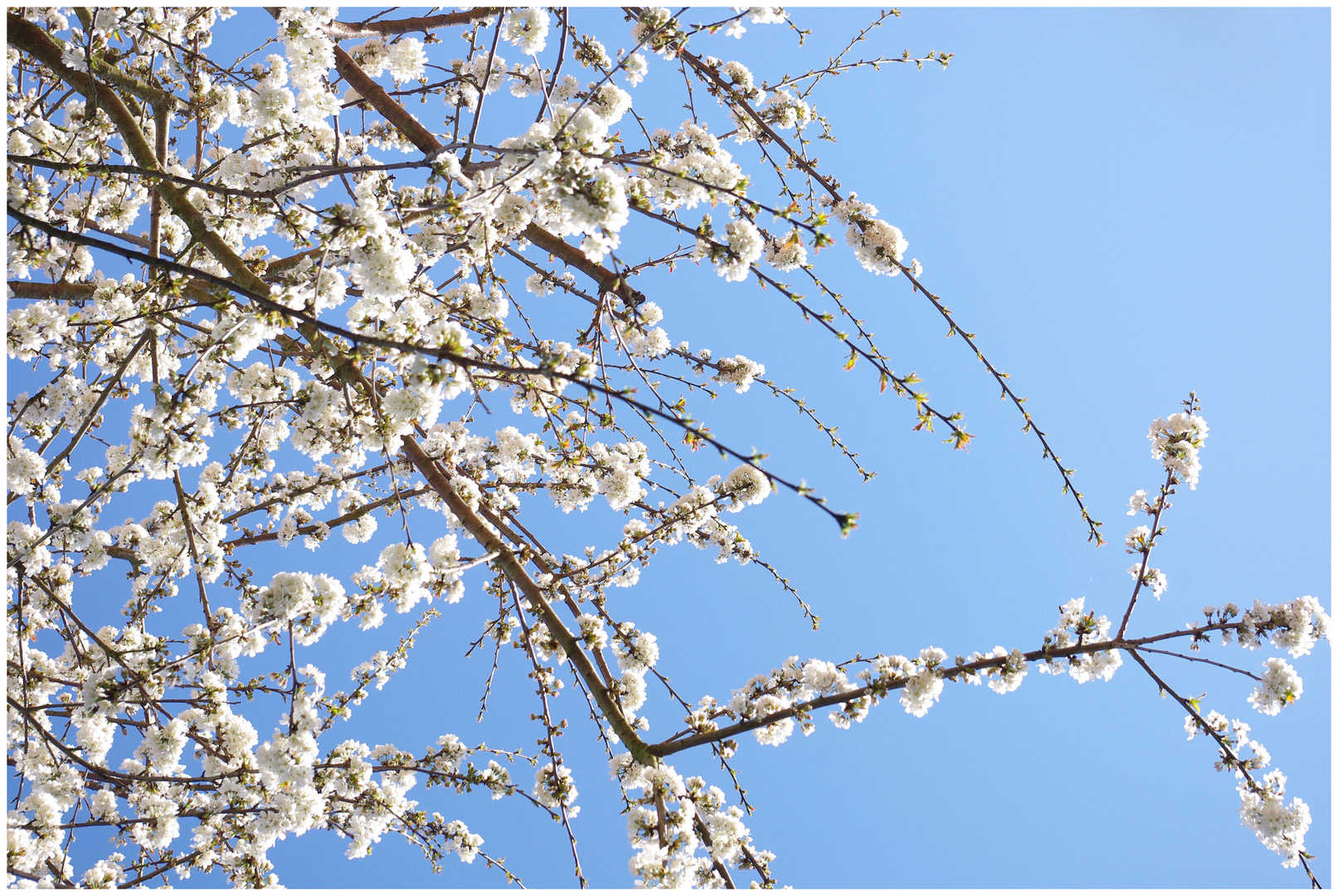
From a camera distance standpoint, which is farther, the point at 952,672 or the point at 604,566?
the point at 604,566

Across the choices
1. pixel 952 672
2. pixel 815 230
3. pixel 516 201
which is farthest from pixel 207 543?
pixel 952 672

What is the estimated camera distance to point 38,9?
4102mm

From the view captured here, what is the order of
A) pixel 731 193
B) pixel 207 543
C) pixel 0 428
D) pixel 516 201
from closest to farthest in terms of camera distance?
pixel 731 193 → pixel 516 201 → pixel 0 428 → pixel 207 543

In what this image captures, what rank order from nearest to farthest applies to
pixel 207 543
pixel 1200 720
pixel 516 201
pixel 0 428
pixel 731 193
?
pixel 731 193
pixel 1200 720
pixel 516 201
pixel 0 428
pixel 207 543

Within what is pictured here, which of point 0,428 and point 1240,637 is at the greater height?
point 0,428

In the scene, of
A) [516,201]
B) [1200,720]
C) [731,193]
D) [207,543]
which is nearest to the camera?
[731,193]

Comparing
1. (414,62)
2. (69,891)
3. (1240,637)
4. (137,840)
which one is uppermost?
(414,62)

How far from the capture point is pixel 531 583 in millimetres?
3377

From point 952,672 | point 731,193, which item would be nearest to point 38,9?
point 731,193

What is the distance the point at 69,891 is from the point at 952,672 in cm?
414

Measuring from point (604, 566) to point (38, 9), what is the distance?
180 inches

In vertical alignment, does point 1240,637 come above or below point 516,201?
below

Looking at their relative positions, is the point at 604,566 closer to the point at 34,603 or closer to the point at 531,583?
the point at 531,583

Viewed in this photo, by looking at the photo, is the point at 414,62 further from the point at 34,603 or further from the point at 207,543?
the point at 34,603
